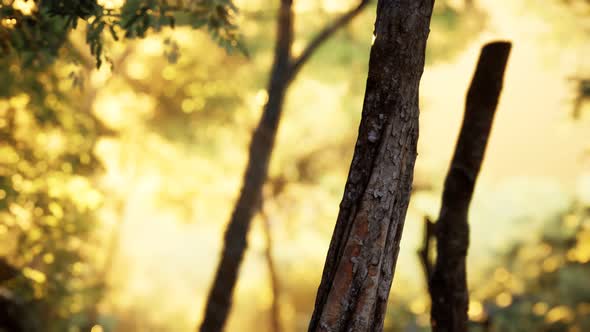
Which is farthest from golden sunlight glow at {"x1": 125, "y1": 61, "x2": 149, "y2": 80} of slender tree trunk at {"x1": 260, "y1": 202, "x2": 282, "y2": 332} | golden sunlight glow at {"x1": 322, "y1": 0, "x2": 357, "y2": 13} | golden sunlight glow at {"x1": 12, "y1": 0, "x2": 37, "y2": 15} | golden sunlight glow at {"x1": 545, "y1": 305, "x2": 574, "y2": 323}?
golden sunlight glow at {"x1": 545, "y1": 305, "x2": 574, "y2": 323}

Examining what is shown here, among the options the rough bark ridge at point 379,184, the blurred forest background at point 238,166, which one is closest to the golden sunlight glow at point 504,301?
the blurred forest background at point 238,166

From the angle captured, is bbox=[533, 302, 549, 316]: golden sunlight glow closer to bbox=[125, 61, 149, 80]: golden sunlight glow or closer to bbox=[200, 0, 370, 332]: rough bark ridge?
bbox=[200, 0, 370, 332]: rough bark ridge

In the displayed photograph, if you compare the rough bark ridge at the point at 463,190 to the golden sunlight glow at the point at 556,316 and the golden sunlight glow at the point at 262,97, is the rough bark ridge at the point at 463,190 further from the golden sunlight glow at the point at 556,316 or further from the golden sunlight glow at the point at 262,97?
the golden sunlight glow at the point at 556,316

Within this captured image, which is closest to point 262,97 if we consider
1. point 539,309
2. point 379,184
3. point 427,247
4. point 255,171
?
point 255,171

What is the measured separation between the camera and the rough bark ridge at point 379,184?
3881mm

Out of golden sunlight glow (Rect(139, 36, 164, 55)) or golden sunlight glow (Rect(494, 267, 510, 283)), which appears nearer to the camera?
golden sunlight glow (Rect(139, 36, 164, 55))

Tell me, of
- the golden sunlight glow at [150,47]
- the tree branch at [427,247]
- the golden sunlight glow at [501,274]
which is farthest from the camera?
the golden sunlight glow at [501,274]

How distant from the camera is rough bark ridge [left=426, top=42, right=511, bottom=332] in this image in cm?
553

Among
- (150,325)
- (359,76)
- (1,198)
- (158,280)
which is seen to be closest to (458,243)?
(1,198)

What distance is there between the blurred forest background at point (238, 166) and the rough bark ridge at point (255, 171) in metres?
0.86

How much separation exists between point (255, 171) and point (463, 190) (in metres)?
3.84

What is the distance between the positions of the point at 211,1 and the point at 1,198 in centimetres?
458

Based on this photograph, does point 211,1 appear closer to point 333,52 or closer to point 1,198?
point 1,198

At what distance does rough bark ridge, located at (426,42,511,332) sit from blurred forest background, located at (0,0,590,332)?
0.74m
